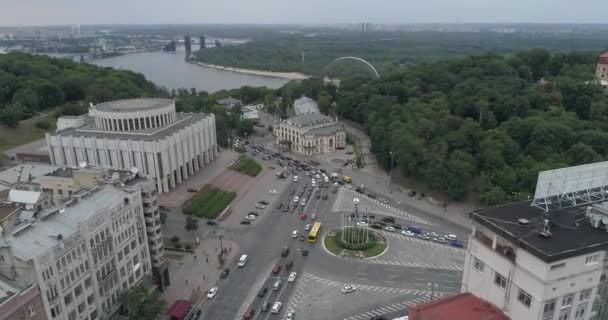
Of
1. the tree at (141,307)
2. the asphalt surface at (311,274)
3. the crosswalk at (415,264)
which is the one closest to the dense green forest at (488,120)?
the asphalt surface at (311,274)

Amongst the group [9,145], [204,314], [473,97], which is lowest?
[204,314]

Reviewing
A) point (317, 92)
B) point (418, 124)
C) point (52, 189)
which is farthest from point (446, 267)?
point (317, 92)

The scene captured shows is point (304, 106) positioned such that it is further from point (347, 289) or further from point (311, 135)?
point (347, 289)

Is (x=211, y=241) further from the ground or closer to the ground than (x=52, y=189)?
closer to the ground

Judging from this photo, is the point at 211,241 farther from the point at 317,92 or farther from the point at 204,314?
the point at 317,92

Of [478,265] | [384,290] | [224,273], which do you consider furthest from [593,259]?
[224,273]

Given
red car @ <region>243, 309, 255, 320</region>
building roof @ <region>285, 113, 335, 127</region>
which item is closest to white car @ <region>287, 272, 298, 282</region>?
red car @ <region>243, 309, 255, 320</region>
